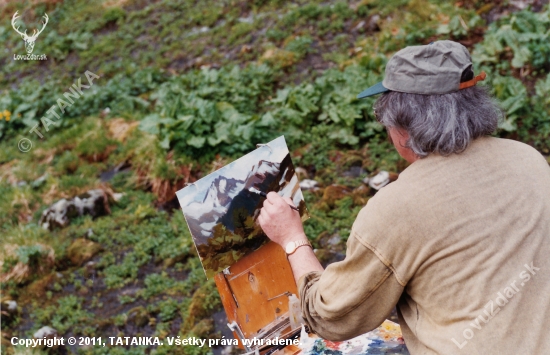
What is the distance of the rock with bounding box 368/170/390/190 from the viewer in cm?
493

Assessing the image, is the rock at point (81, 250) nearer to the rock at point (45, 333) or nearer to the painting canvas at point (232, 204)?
the rock at point (45, 333)

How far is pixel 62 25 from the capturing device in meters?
11.4

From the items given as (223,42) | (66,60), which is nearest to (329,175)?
(223,42)

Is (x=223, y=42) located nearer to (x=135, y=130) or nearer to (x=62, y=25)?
(x=135, y=130)

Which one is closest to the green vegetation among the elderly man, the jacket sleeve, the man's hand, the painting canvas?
the painting canvas

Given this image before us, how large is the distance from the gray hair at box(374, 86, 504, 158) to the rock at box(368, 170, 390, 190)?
2918mm

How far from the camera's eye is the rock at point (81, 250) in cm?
492

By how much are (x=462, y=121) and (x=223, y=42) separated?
7563mm

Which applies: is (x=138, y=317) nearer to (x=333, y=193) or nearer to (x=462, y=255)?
(x=333, y=193)

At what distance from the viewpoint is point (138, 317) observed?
4.14 m

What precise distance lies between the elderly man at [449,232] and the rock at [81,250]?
11.1 ft

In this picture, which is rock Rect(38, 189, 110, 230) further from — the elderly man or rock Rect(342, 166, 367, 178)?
the elderly man

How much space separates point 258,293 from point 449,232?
1157mm

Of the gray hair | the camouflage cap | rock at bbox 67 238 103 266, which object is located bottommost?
rock at bbox 67 238 103 266
